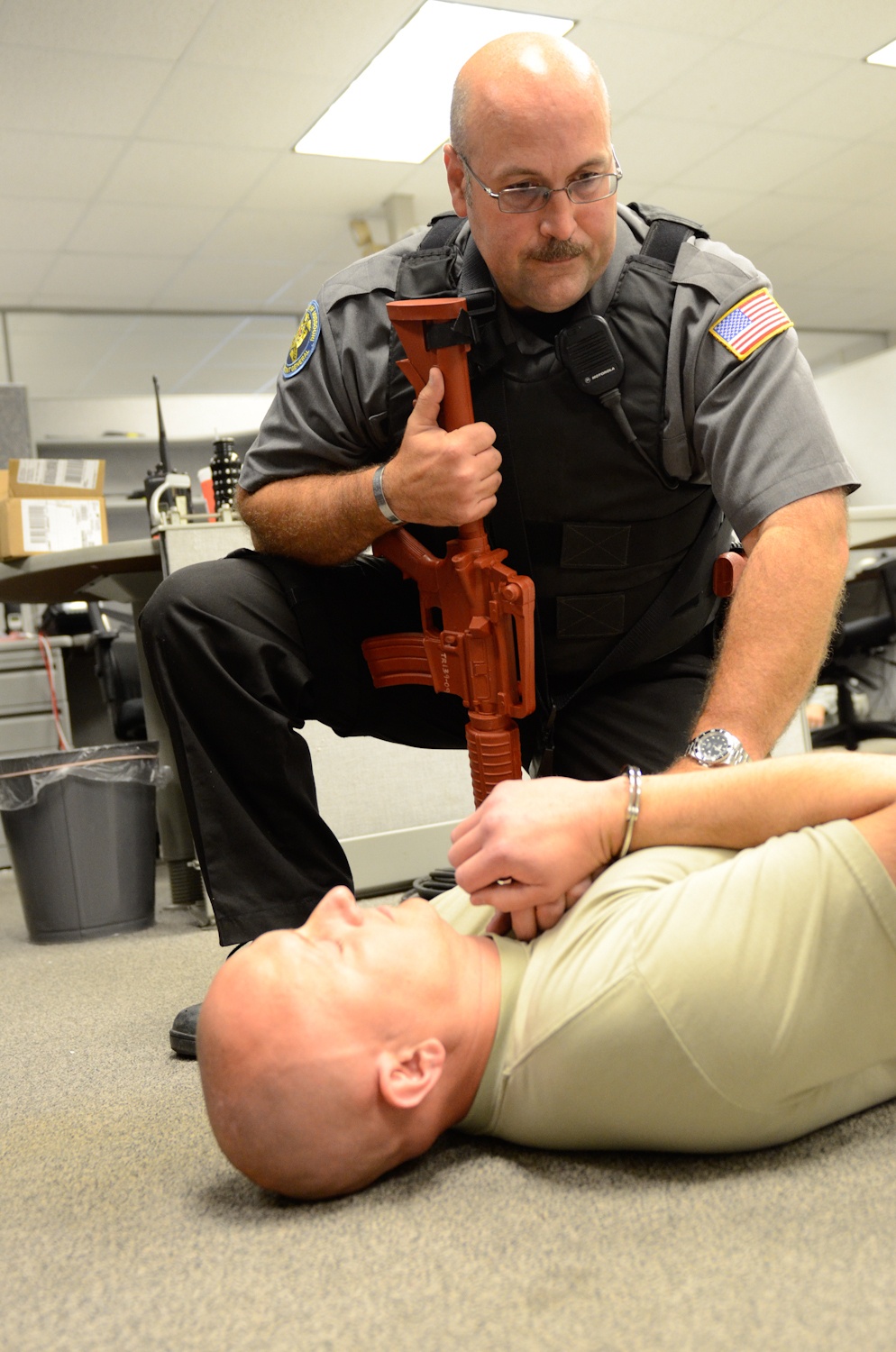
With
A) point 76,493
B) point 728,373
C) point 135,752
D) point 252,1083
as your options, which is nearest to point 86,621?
point 76,493

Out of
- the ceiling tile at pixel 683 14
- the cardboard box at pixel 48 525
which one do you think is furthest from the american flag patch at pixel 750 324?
the ceiling tile at pixel 683 14

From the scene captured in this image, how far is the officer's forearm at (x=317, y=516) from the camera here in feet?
4.51

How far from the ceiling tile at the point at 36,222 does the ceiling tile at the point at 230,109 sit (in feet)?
2.49

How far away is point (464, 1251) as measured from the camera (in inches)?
29.3

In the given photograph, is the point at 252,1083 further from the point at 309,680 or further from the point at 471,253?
the point at 471,253

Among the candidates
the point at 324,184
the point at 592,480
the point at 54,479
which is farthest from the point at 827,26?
the point at 592,480

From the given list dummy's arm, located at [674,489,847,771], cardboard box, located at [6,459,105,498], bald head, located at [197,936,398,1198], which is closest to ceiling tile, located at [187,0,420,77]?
cardboard box, located at [6,459,105,498]

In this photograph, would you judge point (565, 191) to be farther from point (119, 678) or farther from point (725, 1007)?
point (119, 678)

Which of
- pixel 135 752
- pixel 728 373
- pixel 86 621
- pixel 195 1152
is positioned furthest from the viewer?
pixel 86 621

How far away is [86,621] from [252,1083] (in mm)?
3269

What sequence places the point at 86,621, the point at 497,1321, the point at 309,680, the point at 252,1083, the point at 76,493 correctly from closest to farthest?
the point at 497,1321 → the point at 252,1083 → the point at 309,680 → the point at 76,493 → the point at 86,621

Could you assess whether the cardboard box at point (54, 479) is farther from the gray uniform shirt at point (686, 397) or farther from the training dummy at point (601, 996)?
the training dummy at point (601, 996)

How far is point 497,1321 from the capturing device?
0.66 meters

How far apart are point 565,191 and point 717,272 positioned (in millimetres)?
211
